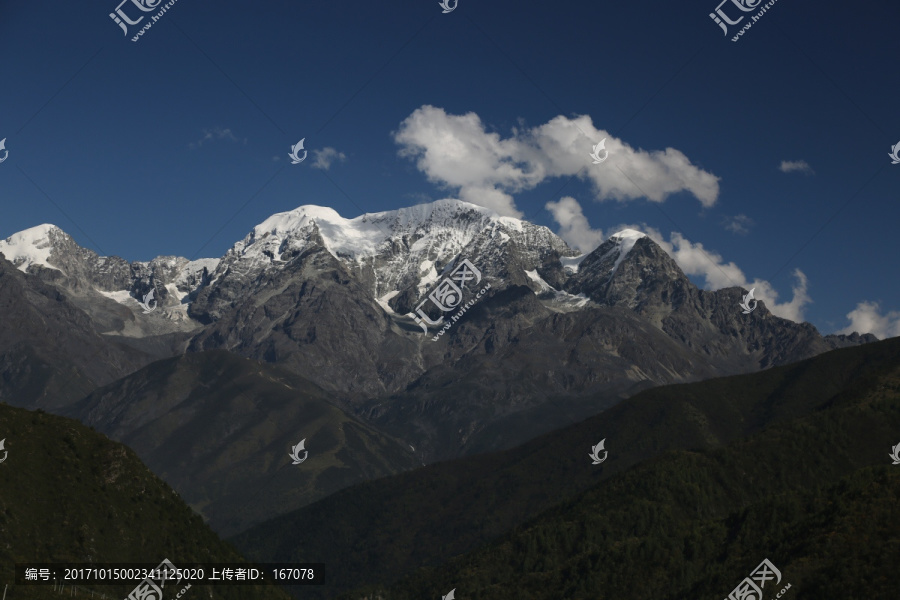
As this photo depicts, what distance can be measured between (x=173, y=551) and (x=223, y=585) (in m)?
11.9

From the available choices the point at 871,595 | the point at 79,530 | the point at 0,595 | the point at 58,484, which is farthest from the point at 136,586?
the point at 871,595

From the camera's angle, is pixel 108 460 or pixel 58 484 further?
pixel 108 460

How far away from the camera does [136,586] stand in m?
172

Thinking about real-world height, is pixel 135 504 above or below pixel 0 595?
above

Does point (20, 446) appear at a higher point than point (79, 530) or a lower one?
higher

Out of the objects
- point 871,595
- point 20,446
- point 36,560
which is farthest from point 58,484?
point 871,595

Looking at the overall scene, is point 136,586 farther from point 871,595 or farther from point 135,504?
point 871,595

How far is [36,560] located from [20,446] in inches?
1222

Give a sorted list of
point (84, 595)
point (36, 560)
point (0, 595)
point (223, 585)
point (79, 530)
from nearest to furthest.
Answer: point (0, 595) < point (84, 595) < point (36, 560) < point (79, 530) < point (223, 585)

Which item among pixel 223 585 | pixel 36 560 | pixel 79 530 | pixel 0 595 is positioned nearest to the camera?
pixel 0 595

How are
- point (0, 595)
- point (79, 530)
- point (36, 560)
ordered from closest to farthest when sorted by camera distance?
point (0, 595)
point (36, 560)
point (79, 530)

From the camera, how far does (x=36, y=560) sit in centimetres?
16375

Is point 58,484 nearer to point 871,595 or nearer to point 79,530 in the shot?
point 79,530

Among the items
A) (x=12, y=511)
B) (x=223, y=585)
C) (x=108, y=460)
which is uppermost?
(x=108, y=460)
